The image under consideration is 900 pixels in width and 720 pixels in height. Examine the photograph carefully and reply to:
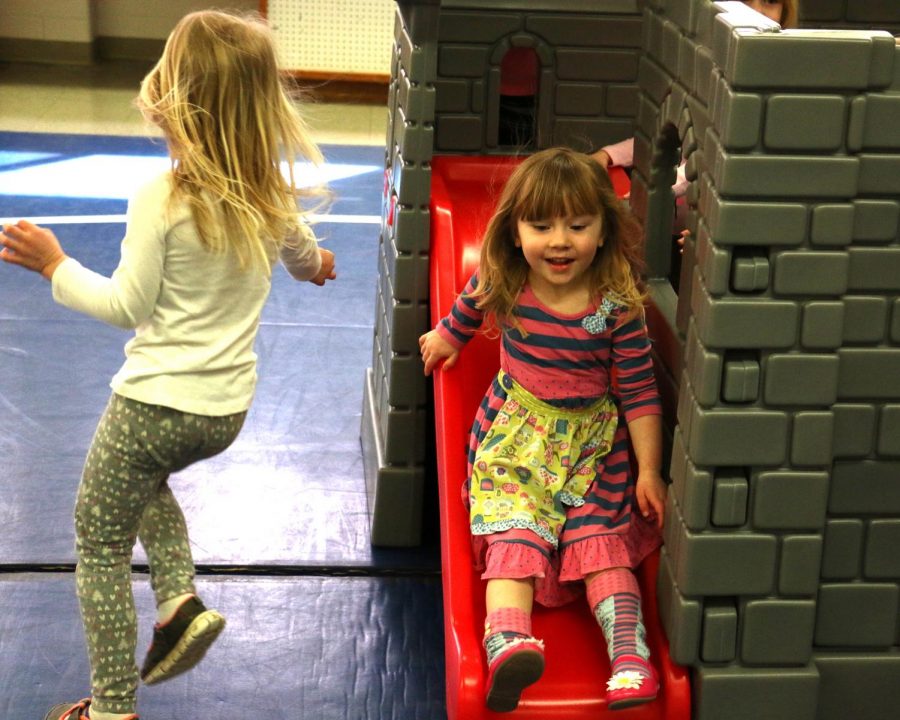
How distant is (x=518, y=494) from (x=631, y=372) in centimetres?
27

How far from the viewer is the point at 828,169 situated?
185 cm

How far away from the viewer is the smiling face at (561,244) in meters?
2.22

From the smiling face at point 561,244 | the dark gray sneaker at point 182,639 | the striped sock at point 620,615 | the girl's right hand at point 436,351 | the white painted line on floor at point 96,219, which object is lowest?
the white painted line on floor at point 96,219

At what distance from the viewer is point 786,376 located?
1929 millimetres

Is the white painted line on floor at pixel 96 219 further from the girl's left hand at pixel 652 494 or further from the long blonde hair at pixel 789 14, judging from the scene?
the girl's left hand at pixel 652 494

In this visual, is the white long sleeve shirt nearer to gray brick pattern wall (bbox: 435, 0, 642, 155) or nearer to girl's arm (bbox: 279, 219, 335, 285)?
girl's arm (bbox: 279, 219, 335, 285)

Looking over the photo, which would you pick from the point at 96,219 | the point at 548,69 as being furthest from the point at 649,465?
the point at 96,219

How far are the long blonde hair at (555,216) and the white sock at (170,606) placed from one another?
69 cm

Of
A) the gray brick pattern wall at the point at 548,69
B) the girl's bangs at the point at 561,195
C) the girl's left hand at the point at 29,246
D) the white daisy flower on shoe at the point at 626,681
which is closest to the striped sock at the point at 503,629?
the white daisy flower on shoe at the point at 626,681

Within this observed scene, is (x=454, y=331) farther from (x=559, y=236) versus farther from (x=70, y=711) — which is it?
(x=70, y=711)

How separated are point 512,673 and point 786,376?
58 centimetres

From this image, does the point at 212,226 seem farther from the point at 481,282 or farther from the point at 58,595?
the point at 58,595

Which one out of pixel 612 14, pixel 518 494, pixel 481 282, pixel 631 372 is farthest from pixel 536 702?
pixel 612 14

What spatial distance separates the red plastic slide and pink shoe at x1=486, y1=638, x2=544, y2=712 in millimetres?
59
